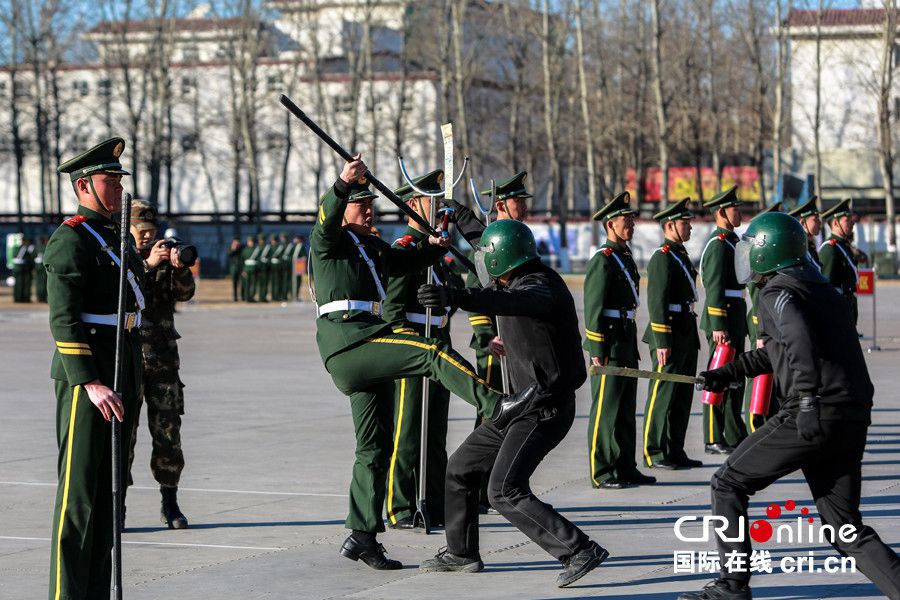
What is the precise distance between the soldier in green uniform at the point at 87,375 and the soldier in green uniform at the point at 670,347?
5601mm

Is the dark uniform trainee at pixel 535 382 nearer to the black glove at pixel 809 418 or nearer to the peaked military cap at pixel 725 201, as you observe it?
the black glove at pixel 809 418

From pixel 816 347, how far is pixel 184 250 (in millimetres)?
3790

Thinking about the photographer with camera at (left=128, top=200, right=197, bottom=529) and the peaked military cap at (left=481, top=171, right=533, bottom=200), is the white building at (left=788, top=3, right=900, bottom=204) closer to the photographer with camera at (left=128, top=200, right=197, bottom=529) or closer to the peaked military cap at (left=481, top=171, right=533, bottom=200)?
the peaked military cap at (left=481, top=171, right=533, bottom=200)

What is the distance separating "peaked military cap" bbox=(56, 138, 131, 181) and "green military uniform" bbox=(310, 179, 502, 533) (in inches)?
50.0

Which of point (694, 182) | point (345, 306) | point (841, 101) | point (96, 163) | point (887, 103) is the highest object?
point (841, 101)

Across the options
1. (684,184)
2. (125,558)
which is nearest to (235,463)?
(125,558)

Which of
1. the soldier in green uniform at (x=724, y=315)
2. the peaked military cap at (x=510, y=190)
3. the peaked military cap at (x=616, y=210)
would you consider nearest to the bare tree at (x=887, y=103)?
the soldier in green uniform at (x=724, y=315)

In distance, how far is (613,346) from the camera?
11547mm

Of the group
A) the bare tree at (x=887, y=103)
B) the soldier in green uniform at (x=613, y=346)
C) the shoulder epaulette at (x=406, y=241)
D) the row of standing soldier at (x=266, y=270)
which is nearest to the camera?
the shoulder epaulette at (x=406, y=241)

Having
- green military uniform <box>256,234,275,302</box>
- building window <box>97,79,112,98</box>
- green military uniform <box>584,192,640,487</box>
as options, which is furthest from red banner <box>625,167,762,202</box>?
green military uniform <box>584,192,640,487</box>

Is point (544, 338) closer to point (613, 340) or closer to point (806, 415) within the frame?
point (806, 415)

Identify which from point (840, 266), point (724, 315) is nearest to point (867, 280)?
point (840, 266)

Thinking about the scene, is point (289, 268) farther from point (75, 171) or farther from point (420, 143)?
point (75, 171)

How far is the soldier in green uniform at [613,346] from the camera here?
36.9ft
